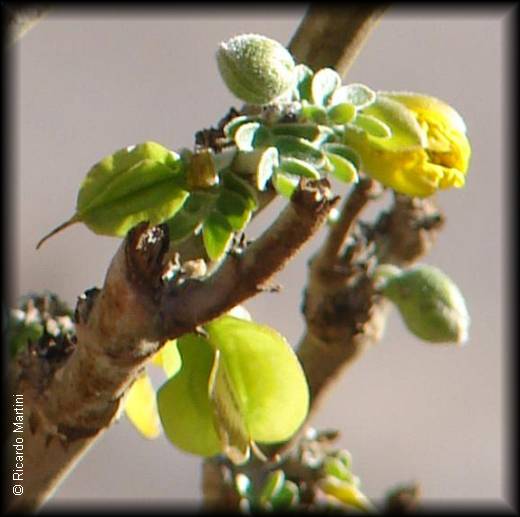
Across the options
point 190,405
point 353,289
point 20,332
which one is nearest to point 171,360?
point 190,405

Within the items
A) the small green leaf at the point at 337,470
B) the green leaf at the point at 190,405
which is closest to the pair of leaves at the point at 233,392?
the green leaf at the point at 190,405

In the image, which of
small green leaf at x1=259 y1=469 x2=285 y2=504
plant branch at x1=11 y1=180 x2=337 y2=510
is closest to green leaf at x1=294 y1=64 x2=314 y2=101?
plant branch at x1=11 y1=180 x2=337 y2=510

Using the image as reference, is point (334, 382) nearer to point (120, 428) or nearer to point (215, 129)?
point (215, 129)

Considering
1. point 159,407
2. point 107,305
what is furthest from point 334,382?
point 107,305

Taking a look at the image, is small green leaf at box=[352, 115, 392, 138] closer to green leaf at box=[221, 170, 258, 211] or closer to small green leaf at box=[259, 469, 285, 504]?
green leaf at box=[221, 170, 258, 211]

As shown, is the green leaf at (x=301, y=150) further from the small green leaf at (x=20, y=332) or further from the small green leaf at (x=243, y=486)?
the small green leaf at (x=243, y=486)
